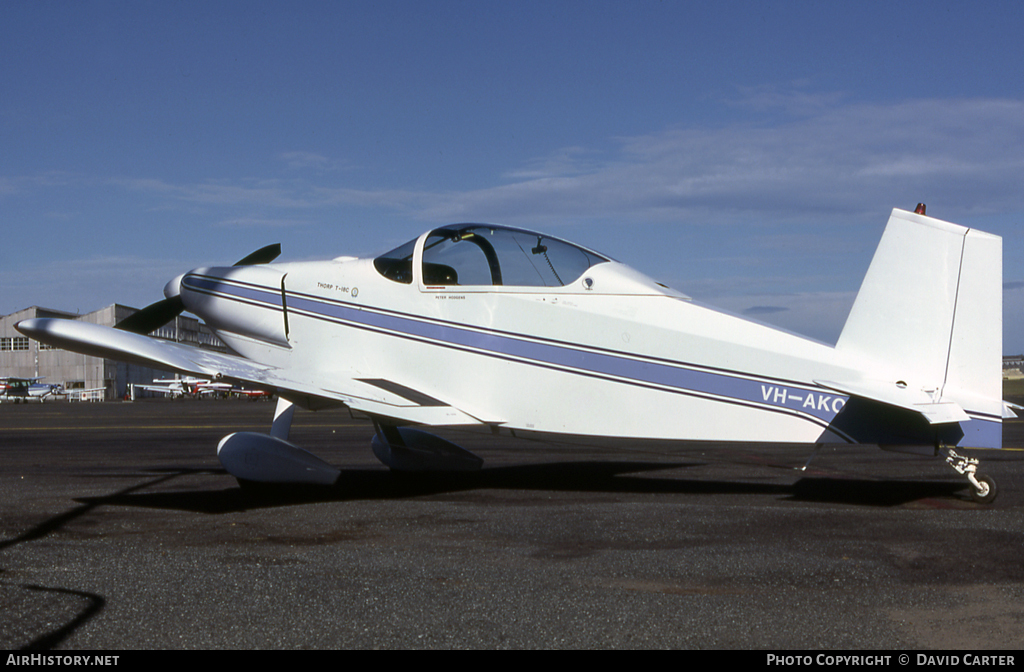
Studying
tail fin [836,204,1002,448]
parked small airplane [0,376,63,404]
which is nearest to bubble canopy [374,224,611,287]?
tail fin [836,204,1002,448]

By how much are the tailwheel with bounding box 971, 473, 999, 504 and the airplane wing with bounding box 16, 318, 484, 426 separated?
14.8 feet

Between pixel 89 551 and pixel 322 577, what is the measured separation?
1.88 meters

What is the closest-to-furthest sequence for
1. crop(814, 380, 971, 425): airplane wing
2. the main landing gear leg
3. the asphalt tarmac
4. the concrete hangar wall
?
the asphalt tarmac < crop(814, 380, 971, 425): airplane wing < the main landing gear leg < the concrete hangar wall

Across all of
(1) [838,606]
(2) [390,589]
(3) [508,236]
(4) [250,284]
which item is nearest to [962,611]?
(1) [838,606]

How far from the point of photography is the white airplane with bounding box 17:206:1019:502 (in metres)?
6.79

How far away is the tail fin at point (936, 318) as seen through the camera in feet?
21.9

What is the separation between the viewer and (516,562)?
523 centimetres

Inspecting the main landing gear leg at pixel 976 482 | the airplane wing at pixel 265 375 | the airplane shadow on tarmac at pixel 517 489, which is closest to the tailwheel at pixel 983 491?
the main landing gear leg at pixel 976 482

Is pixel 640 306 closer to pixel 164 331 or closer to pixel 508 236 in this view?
A: pixel 508 236

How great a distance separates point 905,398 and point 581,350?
274cm

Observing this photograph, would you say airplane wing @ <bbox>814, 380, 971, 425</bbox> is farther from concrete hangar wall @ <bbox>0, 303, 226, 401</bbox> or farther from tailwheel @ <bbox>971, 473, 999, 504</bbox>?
concrete hangar wall @ <bbox>0, 303, 226, 401</bbox>

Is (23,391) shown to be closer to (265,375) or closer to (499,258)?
(265,375)

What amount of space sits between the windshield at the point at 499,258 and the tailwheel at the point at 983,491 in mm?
3880

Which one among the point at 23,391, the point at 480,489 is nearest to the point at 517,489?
the point at 480,489
